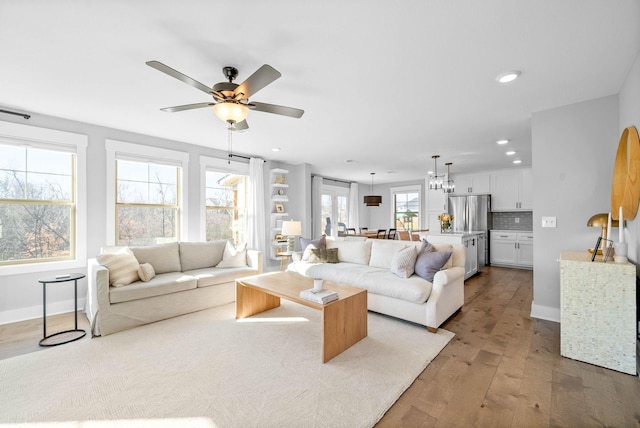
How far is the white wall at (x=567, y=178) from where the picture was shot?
2.88 metres

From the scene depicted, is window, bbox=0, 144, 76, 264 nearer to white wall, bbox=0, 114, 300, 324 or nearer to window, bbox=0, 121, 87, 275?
window, bbox=0, 121, 87, 275

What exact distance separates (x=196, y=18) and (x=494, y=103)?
10.1ft

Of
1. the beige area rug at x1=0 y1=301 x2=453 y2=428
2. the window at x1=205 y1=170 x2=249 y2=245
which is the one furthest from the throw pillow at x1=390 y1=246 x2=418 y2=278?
the window at x1=205 y1=170 x2=249 y2=245

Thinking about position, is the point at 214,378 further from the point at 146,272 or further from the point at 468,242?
the point at 468,242

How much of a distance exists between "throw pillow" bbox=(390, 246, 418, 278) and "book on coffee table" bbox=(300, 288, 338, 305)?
1.14 metres

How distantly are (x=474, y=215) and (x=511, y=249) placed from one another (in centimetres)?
110

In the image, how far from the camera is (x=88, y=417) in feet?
5.42

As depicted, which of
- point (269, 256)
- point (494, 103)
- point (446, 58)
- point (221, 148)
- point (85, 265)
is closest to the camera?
point (446, 58)

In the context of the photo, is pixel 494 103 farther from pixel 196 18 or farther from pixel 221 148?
pixel 221 148

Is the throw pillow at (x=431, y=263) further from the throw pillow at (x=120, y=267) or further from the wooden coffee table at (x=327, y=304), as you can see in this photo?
the throw pillow at (x=120, y=267)

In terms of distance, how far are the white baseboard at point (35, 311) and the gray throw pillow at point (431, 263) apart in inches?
174

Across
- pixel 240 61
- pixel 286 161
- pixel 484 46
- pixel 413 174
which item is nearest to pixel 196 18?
pixel 240 61

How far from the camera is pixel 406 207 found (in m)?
9.36

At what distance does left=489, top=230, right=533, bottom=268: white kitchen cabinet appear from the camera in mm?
6094
